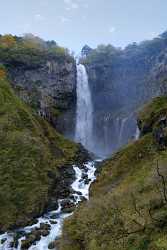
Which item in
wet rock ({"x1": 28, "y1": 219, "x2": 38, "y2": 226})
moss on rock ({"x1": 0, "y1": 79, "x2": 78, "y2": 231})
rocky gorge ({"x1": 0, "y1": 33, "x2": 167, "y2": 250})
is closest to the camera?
rocky gorge ({"x1": 0, "y1": 33, "x2": 167, "y2": 250})

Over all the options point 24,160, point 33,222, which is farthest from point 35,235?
point 24,160

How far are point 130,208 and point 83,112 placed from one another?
177 ft

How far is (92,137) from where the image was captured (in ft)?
247

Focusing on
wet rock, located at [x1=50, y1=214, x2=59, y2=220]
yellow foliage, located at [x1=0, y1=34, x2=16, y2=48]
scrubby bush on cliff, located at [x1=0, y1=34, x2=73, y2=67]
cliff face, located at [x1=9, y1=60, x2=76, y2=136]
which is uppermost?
yellow foliage, located at [x1=0, y1=34, x2=16, y2=48]

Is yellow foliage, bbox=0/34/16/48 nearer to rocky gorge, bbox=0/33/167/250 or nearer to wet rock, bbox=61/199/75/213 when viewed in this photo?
rocky gorge, bbox=0/33/167/250

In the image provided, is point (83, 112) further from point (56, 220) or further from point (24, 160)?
point (56, 220)

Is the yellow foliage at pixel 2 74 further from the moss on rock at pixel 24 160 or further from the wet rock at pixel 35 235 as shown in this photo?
the wet rock at pixel 35 235

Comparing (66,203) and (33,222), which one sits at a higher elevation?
(66,203)

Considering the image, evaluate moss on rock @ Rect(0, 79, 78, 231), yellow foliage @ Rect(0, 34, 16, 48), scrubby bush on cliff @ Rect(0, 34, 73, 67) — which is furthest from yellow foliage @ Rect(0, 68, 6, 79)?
yellow foliage @ Rect(0, 34, 16, 48)

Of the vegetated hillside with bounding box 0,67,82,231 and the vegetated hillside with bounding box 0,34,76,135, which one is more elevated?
the vegetated hillside with bounding box 0,34,76,135

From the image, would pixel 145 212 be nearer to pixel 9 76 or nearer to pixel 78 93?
pixel 9 76

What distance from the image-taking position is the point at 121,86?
3223 inches

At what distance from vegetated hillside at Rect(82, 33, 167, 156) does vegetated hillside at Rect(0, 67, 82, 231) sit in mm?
15403

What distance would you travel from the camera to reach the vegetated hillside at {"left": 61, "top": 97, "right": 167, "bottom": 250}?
63.9ft
